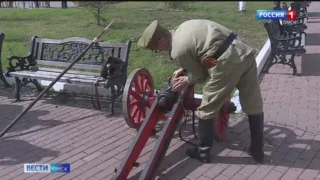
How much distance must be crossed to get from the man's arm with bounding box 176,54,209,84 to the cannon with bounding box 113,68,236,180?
0.35m

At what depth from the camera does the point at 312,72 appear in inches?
287

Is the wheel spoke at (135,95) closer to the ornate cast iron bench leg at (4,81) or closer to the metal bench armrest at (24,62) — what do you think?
the metal bench armrest at (24,62)

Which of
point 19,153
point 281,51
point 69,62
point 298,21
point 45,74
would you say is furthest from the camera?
point 298,21

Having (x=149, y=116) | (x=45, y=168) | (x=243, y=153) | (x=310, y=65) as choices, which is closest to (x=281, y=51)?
(x=310, y=65)

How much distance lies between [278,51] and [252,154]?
3.74m

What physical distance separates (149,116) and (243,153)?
3.47 ft

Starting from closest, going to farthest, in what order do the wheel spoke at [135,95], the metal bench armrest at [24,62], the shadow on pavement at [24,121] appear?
the wheel spoke at [135,95], the shadow on pavement at [24,121], the metal bench armrest at [24,62]

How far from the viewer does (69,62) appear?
5945 millimetres

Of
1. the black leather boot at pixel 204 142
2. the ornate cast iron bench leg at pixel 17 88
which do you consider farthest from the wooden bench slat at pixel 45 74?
the black leather boot at pixel 204 142

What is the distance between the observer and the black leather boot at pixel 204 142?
3.82 m

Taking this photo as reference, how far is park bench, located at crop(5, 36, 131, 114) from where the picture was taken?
215 inches

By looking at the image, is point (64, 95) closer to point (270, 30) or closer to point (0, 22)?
point (270, 30)

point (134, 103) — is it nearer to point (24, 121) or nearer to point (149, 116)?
point (149, 116)

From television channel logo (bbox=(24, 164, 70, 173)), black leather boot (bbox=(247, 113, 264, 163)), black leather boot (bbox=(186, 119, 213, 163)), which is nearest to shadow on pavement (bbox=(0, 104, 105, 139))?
television channel logo (bbox=(24, 164, 70, 173))
